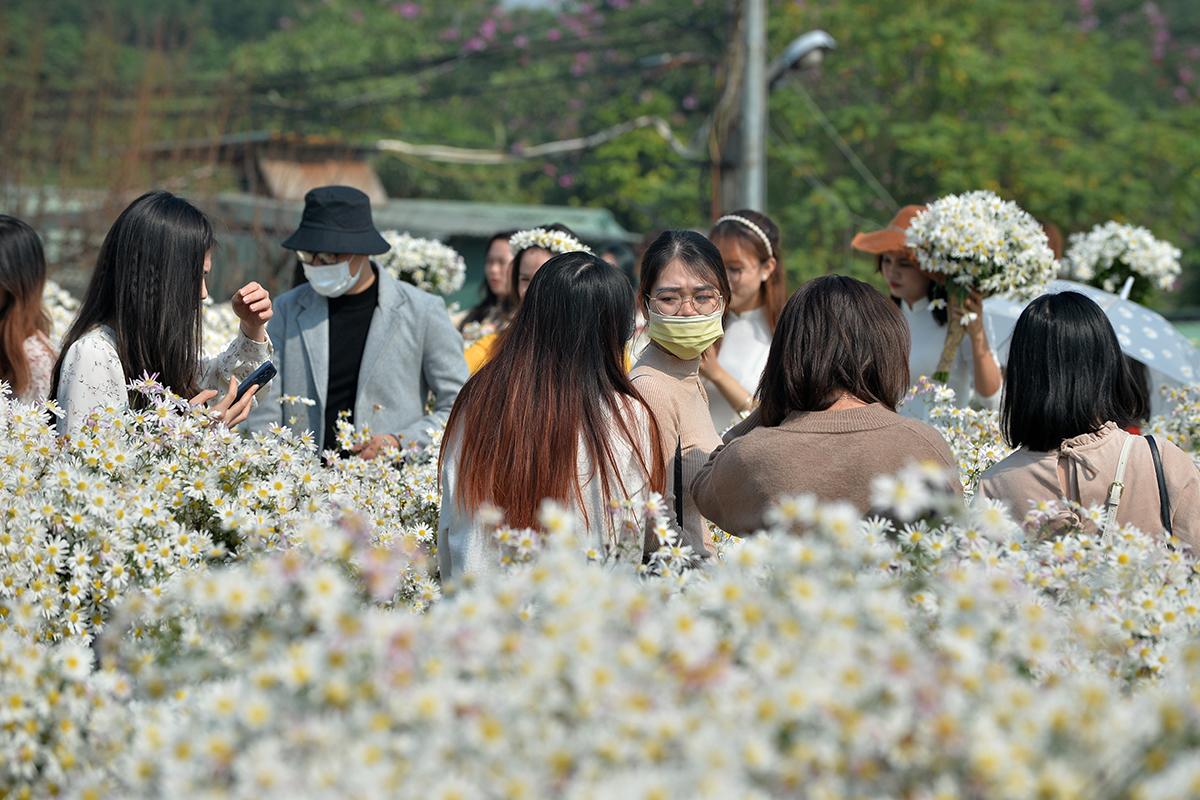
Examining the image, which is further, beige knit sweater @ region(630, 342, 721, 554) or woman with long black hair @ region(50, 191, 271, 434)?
woman with long black hair @ region(50, 191, 271, 434)

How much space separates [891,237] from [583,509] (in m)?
2.71

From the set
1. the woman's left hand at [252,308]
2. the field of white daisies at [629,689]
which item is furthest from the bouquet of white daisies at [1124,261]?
the field of white daisies at [629,689]

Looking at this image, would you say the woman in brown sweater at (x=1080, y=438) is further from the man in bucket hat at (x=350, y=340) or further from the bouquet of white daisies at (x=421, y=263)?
the bouquet of white daisies at (x=421, y=263)

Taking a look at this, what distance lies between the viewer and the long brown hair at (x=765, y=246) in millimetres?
5477

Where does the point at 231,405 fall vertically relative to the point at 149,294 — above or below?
below

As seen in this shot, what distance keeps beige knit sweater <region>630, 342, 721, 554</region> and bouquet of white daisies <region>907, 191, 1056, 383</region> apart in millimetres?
1535

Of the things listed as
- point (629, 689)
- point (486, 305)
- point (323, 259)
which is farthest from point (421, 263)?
point (629, 689)

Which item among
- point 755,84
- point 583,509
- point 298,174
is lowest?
point 583,509

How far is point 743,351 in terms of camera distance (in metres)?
5.53

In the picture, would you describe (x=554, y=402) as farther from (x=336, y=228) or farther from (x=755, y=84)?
(x=755, y=84)

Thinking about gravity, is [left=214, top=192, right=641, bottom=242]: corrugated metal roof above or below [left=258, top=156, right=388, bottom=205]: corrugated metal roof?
below

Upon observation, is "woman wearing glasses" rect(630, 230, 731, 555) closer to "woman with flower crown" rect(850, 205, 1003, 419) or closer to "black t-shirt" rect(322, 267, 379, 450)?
"black t-shirt" rect(322, 267, 379, 450)

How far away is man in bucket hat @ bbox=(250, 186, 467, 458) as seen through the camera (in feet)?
16.8

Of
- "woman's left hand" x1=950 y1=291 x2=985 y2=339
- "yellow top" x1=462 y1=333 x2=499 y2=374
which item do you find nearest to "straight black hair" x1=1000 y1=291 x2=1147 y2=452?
"woman's left hand" x1=950 y1=291 x2=985 y2=339
